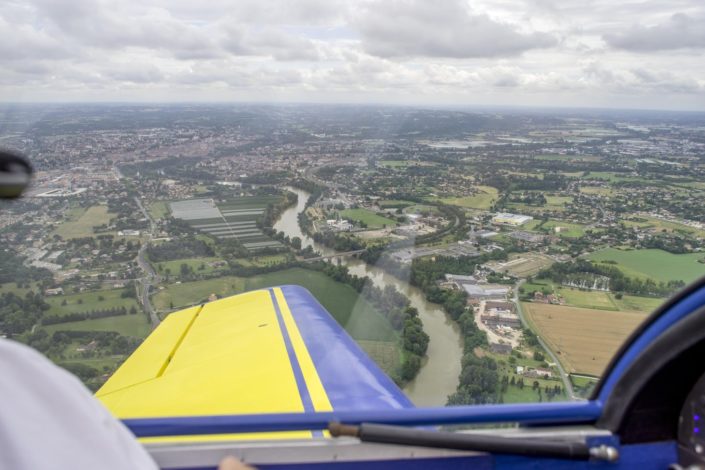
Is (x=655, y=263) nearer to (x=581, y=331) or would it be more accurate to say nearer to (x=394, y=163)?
(x=581, y=331)

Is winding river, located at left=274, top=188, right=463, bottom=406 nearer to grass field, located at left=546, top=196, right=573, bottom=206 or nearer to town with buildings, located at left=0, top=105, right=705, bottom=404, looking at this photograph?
town with buildings, located at left=0, top=105, right=705, bottom=404

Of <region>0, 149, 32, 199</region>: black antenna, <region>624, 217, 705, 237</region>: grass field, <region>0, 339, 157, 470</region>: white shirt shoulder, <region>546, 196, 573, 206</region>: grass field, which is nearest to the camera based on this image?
<region>0, 339, 157, 470</region>: white shirt shoulder

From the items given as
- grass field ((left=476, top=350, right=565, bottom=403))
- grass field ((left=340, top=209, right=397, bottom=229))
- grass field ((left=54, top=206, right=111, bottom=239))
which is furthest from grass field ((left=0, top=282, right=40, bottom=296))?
grass field ((left=340, top=209, right=397, bottom=229))

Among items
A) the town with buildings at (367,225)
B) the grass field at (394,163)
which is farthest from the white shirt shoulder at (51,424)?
the grass field at (394,163)

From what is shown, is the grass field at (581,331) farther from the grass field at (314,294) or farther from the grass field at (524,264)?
the grass field at (314,294)

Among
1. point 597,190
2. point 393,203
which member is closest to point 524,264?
point 597,190

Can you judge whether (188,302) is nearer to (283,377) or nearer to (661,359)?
(283,377)

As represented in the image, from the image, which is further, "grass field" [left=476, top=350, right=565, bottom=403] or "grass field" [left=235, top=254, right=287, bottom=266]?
"grass field" [left=235, top=254, right=287, bottom=266]
